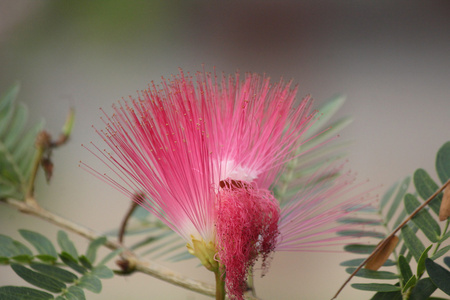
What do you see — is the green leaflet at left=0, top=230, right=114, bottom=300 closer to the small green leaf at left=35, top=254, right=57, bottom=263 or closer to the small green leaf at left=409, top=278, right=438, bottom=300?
the small green leaf at left=35, top=254, right=57, bottom=263

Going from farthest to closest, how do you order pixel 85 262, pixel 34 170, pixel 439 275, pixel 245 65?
pixel 245 65 < pixel 34 170 < pixel 85 262 < pixel 439 275

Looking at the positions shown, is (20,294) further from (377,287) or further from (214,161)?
(377,287)

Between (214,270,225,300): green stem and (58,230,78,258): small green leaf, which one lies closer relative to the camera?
(214,270,225,300): green stem

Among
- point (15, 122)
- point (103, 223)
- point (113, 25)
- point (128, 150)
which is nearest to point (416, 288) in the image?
point (128, 150)

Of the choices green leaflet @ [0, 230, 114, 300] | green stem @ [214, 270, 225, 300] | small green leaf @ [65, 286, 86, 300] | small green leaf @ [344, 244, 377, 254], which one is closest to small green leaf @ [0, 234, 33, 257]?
green leaflet @ [0, 230, 114, 300]

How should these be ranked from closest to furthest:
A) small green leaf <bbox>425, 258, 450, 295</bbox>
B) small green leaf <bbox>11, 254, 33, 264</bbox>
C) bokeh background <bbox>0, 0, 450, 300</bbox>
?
small green leaf <bbox>425, 258, 450, 295</bbox>, small green leaf <bbox>11, 254, 33, 264</bbox>, bokeh background <bbox>0, 0, 450, 300</bbox>

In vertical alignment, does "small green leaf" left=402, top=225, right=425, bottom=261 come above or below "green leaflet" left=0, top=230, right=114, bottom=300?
above

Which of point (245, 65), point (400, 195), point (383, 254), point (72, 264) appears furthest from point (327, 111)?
point (245, 65)
